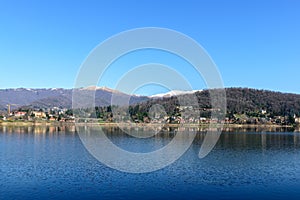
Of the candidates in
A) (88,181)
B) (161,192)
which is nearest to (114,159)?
(88,181)

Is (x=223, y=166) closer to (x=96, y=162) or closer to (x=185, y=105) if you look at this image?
(x=96, y=162)

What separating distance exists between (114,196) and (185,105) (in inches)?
6646

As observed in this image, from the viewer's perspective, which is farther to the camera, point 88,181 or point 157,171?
point 157,171

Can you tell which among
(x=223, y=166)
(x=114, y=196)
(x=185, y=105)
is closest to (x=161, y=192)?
(x=114, y=196)

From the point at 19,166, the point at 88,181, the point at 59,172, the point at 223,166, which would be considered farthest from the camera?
the point at 223,166

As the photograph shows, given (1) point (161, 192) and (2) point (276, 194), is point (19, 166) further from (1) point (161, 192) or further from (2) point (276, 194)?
(2) point (276, 194)

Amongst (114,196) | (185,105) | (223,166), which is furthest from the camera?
(185,105)

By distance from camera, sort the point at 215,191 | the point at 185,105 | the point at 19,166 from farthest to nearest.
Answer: the point at 185,105 < the point at 19,166 < the point at 215,191

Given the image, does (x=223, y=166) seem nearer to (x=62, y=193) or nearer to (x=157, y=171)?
(x=157, y=171)

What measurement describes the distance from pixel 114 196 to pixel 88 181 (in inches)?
220

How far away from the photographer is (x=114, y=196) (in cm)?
2580

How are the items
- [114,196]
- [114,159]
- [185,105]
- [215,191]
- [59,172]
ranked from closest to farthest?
[114,196], [215,191], [59,172], [114,159], [185,105]

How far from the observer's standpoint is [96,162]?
4231cm

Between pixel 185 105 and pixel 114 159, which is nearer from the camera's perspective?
pixel 114 159
